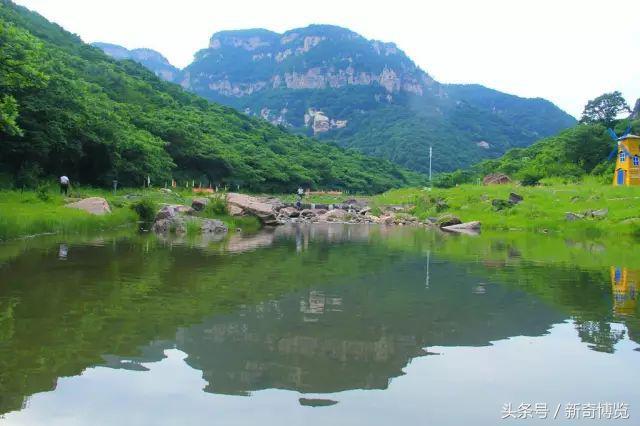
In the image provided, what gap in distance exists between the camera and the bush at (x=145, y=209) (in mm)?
24875

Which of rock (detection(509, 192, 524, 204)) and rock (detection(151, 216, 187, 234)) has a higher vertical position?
rock (detection(509, 192, 524, 204))

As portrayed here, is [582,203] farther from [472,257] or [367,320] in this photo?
[367,320]

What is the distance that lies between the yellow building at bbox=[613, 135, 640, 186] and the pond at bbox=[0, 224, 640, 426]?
3347 centimetres

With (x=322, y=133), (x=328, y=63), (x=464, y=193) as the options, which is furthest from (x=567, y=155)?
(x=328, y=63)

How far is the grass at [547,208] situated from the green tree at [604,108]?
34.3 meters

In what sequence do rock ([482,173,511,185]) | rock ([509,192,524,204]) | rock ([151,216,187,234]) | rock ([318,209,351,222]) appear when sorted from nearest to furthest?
rock ([151,216,187,234])
rock ([509,192,524,204])
rock ([318,209,351,222])
rock ([482,173,511,185])

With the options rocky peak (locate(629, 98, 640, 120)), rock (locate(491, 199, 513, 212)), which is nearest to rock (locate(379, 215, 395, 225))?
rock (locate(491, 199, 513, 212))

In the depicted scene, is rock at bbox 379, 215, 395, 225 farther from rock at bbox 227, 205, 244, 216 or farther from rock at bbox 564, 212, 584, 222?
rock at bbox 227, 205, 244, 216

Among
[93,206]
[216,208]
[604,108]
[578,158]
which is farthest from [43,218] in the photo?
[604,108]

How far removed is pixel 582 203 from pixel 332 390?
32.6 meters

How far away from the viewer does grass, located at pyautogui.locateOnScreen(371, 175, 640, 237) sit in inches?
1113

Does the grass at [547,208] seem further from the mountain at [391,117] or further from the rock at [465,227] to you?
the mountain at [391,117]

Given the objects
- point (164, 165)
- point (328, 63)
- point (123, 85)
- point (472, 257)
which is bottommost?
point (472, 257)

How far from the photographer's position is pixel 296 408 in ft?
13.9
